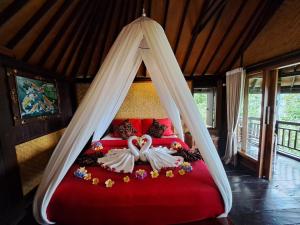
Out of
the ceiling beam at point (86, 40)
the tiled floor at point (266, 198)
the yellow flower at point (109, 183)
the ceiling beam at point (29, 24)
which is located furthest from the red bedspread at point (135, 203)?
the ceiling beam at point (86, 40)

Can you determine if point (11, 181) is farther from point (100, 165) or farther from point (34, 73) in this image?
point (34, 73)

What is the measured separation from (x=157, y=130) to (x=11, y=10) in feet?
9.66

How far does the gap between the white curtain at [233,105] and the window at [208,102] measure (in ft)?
2.39

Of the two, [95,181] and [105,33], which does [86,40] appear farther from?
[95,181]

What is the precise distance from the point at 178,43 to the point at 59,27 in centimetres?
226

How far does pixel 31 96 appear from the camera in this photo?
2.65m

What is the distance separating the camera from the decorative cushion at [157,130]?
12.0ft

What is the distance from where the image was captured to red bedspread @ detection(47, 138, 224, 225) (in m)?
1.52

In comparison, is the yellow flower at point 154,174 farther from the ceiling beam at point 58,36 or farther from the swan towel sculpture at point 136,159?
the ceiling beam at point 58,36

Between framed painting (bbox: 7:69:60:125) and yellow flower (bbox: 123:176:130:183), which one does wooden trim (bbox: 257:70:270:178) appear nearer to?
yellow flower (bbox: 123:176:130:183)

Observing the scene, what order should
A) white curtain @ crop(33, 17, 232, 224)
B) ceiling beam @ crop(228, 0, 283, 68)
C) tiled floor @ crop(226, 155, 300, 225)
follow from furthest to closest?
ceiling beam @ crop(228, 0, 283, 68)
tiled floor @ crop(226, 155, 300, 225)
white curtain @ crop(33, 17, 232, 224)

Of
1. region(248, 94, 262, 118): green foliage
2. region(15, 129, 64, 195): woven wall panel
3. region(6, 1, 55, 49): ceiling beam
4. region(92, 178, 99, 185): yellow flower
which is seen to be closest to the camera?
region(92, 178, 99, 185): yellow flower

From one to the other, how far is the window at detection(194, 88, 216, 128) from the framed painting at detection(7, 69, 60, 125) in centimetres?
362

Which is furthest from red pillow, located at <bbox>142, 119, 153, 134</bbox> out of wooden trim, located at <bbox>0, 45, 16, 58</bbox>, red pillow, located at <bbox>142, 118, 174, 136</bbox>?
wooden trim, located at <bbox>0, 45, 16, 58</bbox>
